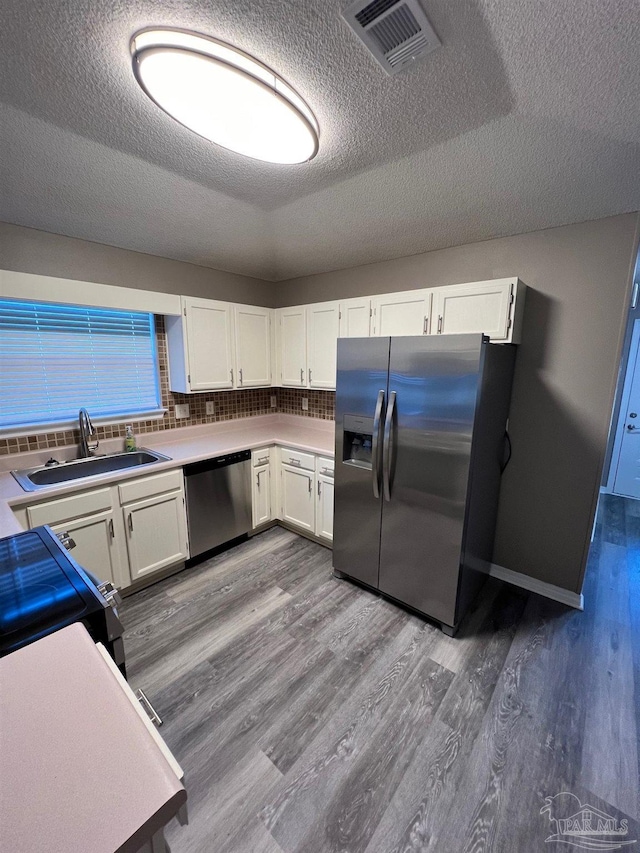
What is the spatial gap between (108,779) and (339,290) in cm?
322

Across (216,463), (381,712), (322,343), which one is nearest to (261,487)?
(216,463)

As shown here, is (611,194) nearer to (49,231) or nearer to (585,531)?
(585,531)

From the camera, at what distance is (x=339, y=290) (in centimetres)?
316

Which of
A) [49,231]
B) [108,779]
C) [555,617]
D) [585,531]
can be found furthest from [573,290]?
[49,231]

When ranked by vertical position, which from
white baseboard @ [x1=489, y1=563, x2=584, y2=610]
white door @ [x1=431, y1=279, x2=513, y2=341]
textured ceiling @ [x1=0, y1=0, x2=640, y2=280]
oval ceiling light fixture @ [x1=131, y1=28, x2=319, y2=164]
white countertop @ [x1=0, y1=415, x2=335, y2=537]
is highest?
textured ceiling @ [x1=0, y1=0, x2=640, y2=280]

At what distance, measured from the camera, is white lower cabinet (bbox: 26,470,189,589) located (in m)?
2.01

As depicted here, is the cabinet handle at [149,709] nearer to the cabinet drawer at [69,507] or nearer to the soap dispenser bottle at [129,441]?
the cabinet drawer at [69,507]

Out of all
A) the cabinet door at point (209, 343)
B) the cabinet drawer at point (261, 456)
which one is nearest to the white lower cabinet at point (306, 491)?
the cabinet drawer at point (261, 456)

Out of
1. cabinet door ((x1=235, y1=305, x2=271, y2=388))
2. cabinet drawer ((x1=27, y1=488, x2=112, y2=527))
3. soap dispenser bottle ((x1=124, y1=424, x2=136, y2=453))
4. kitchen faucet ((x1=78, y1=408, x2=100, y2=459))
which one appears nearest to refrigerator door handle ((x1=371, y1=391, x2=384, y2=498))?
cabinet door ((x1=235, y1=305, x2=271, y2=388))

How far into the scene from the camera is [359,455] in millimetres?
2432

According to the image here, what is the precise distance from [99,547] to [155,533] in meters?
0.34

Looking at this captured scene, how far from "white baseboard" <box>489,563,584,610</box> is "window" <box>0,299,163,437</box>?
2993mm

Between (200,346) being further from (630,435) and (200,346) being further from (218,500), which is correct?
(630,435)

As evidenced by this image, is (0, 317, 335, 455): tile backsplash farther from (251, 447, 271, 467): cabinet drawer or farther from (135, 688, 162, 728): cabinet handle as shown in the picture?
(135, 688, 162, 728): cabinet handle
